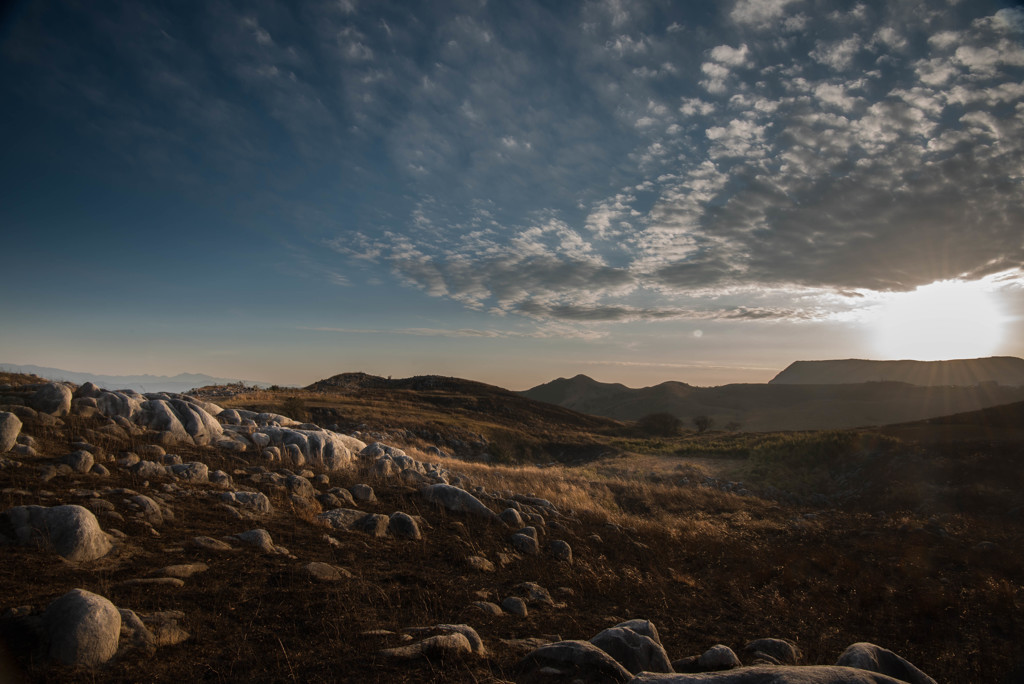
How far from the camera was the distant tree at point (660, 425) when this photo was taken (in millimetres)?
64938

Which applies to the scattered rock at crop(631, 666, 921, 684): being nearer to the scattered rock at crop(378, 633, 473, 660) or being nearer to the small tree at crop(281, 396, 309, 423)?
the scattered rock at crop(378, 633, 473, 660)

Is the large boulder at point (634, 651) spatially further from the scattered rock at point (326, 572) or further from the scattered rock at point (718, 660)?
the scattered rock at point (326, 572)

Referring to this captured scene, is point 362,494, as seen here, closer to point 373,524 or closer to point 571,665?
point 373,524

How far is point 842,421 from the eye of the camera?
82.2m

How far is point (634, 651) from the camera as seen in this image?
4.48m

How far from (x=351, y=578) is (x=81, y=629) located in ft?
10.0

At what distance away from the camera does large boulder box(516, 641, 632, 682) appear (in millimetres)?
3871

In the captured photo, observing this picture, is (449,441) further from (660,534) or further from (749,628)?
(749,628)

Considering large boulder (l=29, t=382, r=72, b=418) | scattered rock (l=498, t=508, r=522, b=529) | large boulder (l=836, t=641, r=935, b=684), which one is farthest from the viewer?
scattered rock (l=498, t=508, r=522, b=529)

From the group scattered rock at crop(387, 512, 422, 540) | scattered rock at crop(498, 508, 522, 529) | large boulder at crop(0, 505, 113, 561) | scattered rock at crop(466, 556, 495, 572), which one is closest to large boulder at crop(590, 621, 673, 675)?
Answer: scattered rock at crop(466, 556, 495, 572)

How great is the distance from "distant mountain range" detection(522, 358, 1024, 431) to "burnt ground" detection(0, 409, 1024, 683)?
238 ft

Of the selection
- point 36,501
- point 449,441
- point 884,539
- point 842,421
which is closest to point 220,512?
point 36,501

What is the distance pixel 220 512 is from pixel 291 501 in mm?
1480

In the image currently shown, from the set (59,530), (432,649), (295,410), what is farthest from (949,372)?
(59,530)
